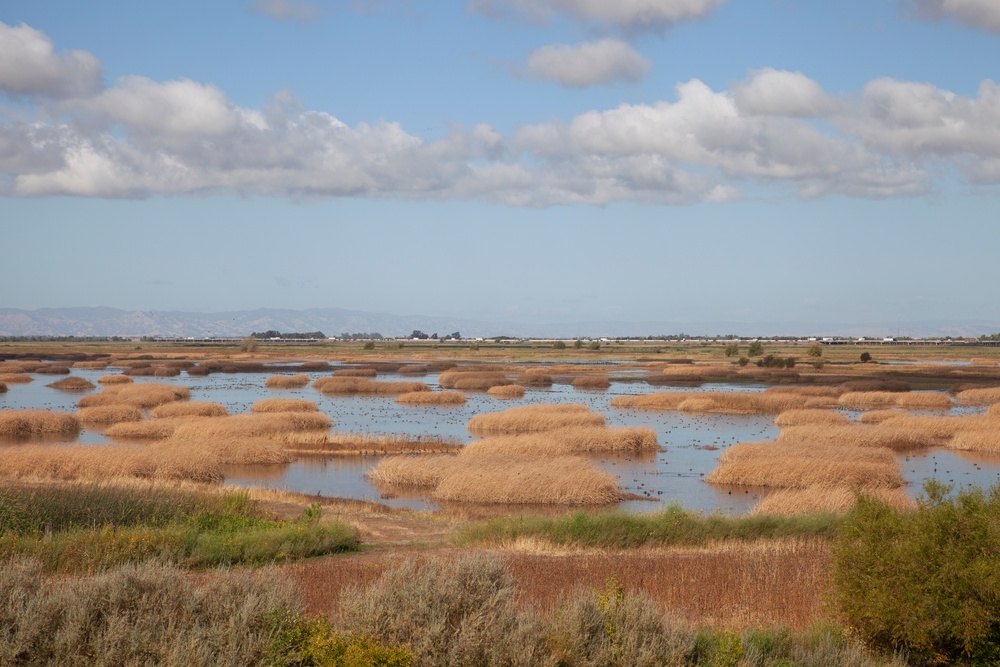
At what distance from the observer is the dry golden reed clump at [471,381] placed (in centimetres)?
7794

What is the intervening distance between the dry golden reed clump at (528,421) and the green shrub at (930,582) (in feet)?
110

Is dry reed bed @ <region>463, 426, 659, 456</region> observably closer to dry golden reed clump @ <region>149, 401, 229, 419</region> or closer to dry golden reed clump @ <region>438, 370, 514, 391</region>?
dry golden reed clump @ <region>149, 401, 229, 419</region>

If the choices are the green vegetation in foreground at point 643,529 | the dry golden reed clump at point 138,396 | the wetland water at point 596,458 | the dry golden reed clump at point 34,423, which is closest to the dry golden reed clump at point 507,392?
the wetland water at point 596,458

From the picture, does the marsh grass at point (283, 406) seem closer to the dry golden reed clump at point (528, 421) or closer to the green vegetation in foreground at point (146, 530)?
the dry golden reed clump at point (528, 421)

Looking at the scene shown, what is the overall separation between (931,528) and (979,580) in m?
0.88

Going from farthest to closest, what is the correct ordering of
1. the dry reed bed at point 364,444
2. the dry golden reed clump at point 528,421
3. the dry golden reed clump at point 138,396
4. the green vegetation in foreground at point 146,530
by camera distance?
the dry golden reed clump at point 138,396 → the dry golden reed clump at point 528,421 → the dry reed bed at point 364,444 → the green vegetation in foreground at point 146,530

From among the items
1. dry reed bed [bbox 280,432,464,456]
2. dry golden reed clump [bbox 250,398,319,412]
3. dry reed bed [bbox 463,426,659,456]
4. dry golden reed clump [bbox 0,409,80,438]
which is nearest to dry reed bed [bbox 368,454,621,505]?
dry reed bed [bbox 463,426,659,456]

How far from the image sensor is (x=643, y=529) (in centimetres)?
1955

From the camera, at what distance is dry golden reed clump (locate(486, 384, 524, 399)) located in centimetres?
6861

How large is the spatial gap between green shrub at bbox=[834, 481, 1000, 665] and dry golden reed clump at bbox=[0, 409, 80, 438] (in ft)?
136

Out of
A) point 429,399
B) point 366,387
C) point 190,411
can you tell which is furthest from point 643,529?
point 366,387

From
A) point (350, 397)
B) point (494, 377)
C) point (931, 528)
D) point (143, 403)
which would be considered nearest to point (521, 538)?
point (931, 528)

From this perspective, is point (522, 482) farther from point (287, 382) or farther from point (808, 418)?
point (287, 382)

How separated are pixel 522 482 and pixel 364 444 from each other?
13.5 meters
